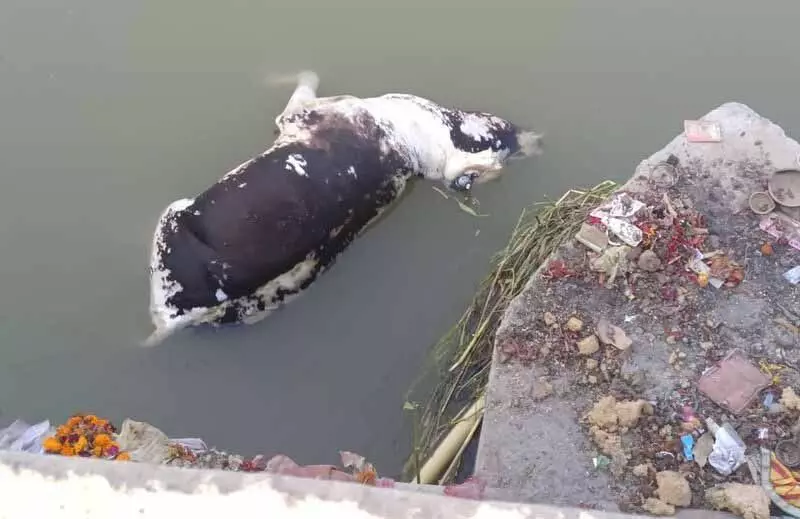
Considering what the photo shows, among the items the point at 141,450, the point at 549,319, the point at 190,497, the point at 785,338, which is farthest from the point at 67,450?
the point at 785,338

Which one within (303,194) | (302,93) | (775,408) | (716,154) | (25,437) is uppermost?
(302,93)

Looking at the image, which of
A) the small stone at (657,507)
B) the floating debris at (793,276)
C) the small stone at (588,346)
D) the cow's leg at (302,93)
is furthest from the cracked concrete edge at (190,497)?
the cow's leg at (302,93)

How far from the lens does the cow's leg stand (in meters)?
4.77

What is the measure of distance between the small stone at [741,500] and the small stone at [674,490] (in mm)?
111

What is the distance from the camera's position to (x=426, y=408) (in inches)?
163

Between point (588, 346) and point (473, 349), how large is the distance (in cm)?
76

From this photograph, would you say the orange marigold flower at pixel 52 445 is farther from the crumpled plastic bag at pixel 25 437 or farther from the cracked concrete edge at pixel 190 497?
the cracked concrete edge at pixel 190 497

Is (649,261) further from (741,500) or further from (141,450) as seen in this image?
(141,450)

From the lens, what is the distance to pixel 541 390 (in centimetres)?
354

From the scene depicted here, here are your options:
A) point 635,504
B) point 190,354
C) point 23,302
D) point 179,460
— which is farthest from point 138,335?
point 635,504

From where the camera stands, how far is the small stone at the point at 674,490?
3125 millimetres

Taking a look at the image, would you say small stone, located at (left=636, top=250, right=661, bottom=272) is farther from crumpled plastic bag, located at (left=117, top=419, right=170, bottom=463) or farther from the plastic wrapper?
crumpled plastic bag, located at (left=117, top=419, right=170, bottom=463)

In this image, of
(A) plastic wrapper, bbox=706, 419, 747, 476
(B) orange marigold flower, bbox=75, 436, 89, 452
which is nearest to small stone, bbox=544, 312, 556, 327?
(A) plastic wrapper, bbox=706, 419, 747, 476

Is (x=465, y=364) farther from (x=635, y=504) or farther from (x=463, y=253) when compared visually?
(x=635, y=504)
